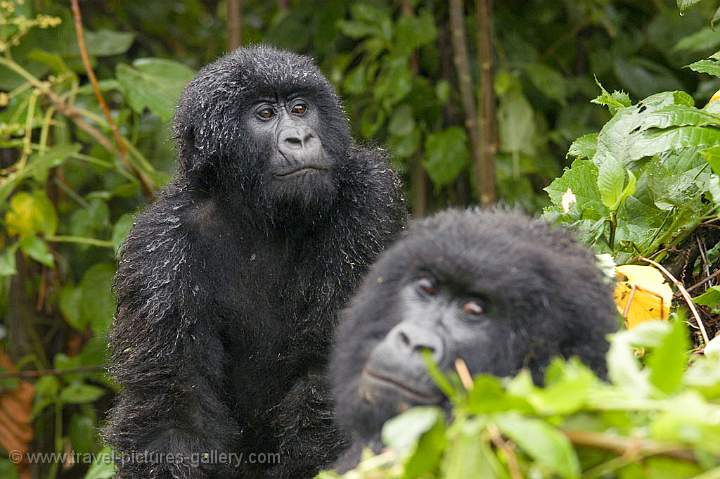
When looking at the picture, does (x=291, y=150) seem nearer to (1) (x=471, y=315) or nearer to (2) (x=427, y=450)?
(1) (x=471, y=315)

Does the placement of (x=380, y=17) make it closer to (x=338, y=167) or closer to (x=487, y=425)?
(x=338, y=167)

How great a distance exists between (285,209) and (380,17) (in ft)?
10.0

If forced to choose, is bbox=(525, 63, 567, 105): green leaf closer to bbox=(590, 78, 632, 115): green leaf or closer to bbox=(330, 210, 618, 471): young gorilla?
bbox=(590, 78, 632, 115): green leaf

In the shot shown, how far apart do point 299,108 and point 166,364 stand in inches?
50.2

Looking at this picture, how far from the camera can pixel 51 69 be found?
699 cm

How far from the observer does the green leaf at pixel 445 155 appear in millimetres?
7262

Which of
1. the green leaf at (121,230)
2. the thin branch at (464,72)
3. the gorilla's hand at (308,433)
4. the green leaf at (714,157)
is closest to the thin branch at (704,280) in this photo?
the green leaf at (714,157)

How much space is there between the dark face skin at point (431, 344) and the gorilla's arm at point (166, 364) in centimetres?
171

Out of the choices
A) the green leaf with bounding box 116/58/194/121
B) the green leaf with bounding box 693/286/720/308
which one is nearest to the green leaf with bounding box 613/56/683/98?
the green leaf with bounding box 116/58/194/121

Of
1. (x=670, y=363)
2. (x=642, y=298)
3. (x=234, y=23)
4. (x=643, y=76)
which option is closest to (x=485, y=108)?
(x=643, y=76)

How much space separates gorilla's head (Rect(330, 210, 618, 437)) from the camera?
9.07ft

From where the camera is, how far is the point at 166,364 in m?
4.40

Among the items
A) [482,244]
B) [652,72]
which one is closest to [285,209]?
[482,244]

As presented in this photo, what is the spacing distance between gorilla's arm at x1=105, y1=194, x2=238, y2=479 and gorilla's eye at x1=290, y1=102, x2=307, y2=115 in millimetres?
735
